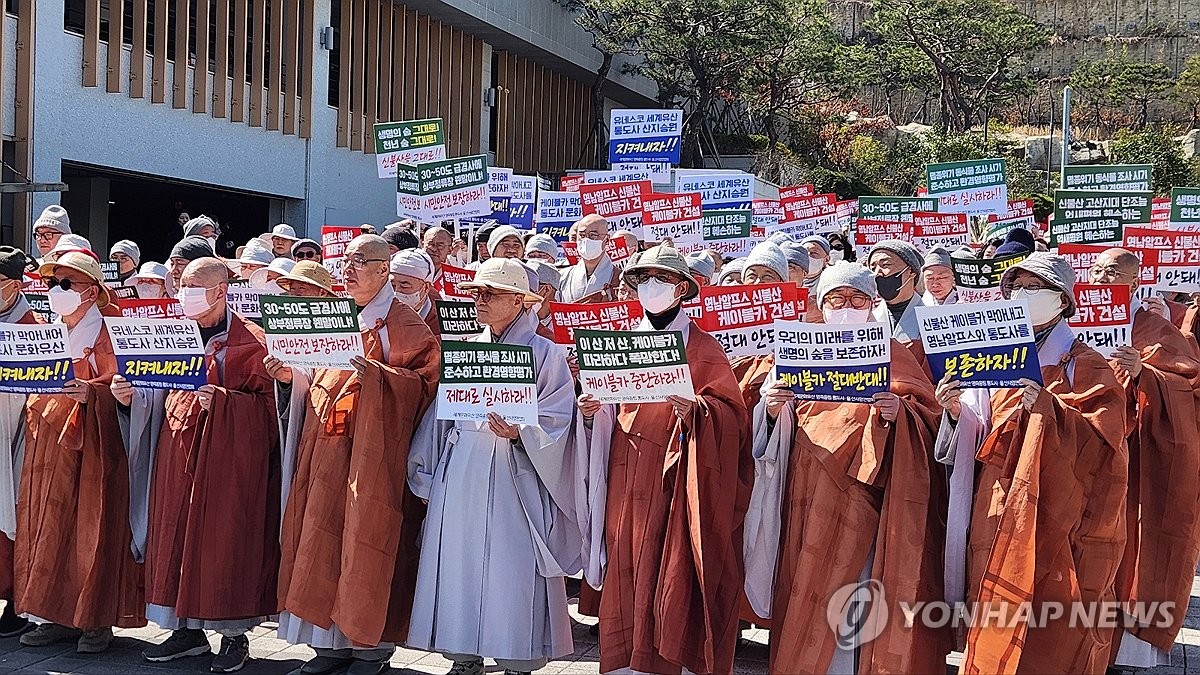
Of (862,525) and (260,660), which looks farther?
(260,660)

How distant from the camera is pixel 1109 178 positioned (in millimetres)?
11359

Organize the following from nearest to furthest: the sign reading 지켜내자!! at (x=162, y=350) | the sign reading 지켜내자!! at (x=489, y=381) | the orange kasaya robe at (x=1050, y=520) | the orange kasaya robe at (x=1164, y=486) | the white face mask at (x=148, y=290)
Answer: the orange kasaya robe at (x=1050, y=520), the sign reading 지켜내자!! at (x=489, y=381), the sign reading 지켜내자!! at (x=162, y=350), the orange kasaya robe at (x=1164, y=486), the white face mask at (x=148, y=290)

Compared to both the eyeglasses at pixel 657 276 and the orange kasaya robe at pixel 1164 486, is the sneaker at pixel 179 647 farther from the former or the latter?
the orange kasaya robe at pixel 1164 486

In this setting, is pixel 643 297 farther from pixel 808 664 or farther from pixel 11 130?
pixel 11 130

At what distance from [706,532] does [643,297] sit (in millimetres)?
978

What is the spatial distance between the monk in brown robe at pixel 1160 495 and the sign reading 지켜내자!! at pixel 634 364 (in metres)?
2.05

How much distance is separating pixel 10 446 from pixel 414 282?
1990mm

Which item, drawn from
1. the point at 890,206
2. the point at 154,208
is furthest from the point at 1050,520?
the point at 154,208

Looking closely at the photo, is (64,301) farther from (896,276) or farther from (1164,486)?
(1164,486)

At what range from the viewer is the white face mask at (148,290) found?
25.6 feet

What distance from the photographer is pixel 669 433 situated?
5359mm

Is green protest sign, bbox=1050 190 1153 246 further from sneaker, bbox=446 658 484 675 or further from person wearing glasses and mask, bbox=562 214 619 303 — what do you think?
sneaker, bbox=446 658 484 675

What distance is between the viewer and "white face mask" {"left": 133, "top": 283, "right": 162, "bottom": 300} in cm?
780

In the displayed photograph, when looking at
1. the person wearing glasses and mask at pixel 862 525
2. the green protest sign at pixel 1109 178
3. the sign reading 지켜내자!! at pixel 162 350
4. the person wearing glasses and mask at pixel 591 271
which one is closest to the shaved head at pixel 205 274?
the sign reading 지켜내자!! at pixel 162 350
